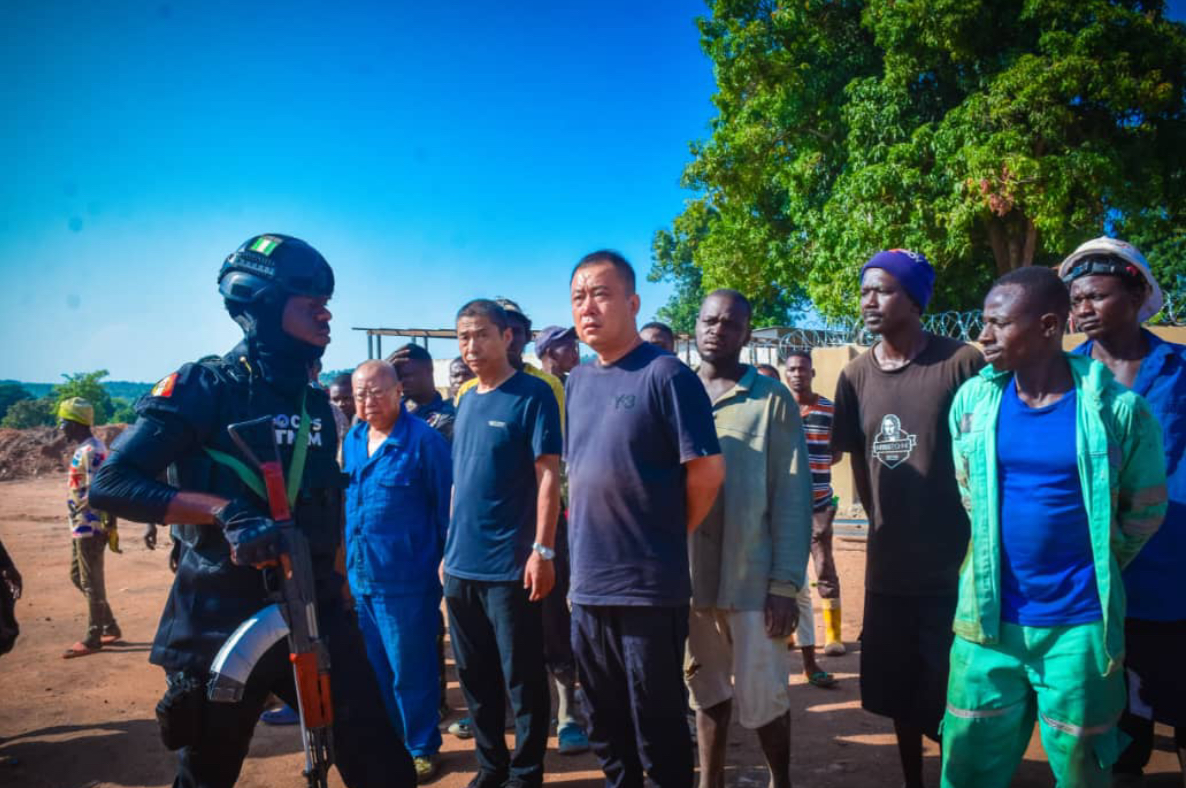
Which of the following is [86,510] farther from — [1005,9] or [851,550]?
[1005,9]

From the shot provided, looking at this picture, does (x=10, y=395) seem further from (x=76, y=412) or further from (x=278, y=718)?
(x=278, y=718)

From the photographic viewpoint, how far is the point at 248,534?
2.23m

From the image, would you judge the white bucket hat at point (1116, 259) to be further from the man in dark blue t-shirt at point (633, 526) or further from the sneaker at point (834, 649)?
the sneaker at point (834, 649)

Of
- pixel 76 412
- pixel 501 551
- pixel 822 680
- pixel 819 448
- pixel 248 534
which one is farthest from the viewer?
pixel 76 412

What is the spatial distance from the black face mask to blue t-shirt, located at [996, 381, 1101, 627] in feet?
8.33

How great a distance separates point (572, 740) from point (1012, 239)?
14971 millimetres

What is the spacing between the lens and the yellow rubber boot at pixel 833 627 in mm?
5551

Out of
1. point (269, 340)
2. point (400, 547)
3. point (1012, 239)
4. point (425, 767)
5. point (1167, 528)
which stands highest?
point (1012, 239)

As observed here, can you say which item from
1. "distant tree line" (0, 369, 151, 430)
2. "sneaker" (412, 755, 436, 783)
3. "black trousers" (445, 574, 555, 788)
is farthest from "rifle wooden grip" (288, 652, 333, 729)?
"distant tree line" (0, 369, 151, 430)

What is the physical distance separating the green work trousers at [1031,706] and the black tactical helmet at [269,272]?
106 inches

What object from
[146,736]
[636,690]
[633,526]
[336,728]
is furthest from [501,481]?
[146,736]

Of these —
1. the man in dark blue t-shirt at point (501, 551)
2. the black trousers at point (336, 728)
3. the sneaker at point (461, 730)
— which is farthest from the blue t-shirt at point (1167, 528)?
the sneaker at point (461, 730)

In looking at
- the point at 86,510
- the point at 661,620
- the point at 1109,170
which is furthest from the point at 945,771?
the point at 1109,170

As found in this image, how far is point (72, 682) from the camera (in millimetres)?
5547
